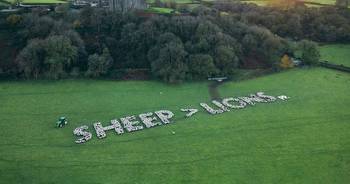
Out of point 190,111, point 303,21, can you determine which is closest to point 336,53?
point 303,21

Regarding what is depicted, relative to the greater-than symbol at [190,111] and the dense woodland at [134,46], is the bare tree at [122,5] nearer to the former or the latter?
the dense woodland at [134,46]

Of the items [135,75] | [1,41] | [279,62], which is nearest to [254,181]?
[135,75]

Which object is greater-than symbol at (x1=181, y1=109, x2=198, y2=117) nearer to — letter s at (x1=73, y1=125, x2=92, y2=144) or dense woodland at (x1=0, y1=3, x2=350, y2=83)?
dense woodland at (x1=0, y1=3, x2=350, y2=83)

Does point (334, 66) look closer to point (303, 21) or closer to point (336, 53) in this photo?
point (336, 53)

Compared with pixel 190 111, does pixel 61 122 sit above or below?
below

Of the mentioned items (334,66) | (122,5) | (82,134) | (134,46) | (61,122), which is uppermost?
(122,5)

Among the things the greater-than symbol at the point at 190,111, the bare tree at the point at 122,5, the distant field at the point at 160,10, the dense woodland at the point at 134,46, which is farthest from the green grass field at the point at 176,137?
the bare tree at the point at 122,5

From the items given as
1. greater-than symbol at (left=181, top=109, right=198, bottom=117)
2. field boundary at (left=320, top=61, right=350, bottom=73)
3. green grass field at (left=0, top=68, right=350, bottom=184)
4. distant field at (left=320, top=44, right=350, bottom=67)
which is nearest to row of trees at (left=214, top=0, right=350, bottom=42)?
distant field at (left=320, top=44, right=350, bottom=67)
